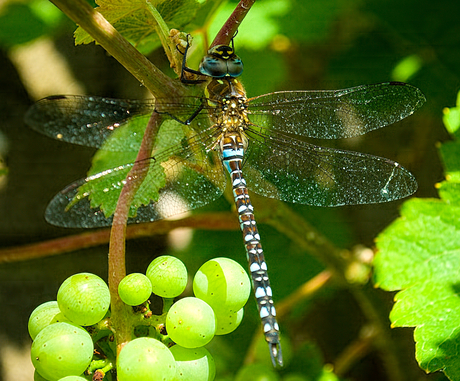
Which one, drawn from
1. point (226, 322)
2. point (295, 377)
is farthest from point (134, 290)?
point (295, 377)

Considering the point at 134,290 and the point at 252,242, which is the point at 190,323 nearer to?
the point at 134,290

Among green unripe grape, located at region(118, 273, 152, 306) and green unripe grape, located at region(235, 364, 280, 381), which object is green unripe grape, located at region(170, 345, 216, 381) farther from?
green unripe grape, located at region(235, 364, 280, 381)

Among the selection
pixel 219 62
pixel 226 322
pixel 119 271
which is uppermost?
pixel 219 62

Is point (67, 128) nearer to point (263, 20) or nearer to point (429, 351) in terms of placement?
point (263, 20)

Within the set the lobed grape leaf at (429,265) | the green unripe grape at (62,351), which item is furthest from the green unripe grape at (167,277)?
the lobed grape leaf at (429,265)

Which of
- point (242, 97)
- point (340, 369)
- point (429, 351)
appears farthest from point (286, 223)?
point (340, 369)
